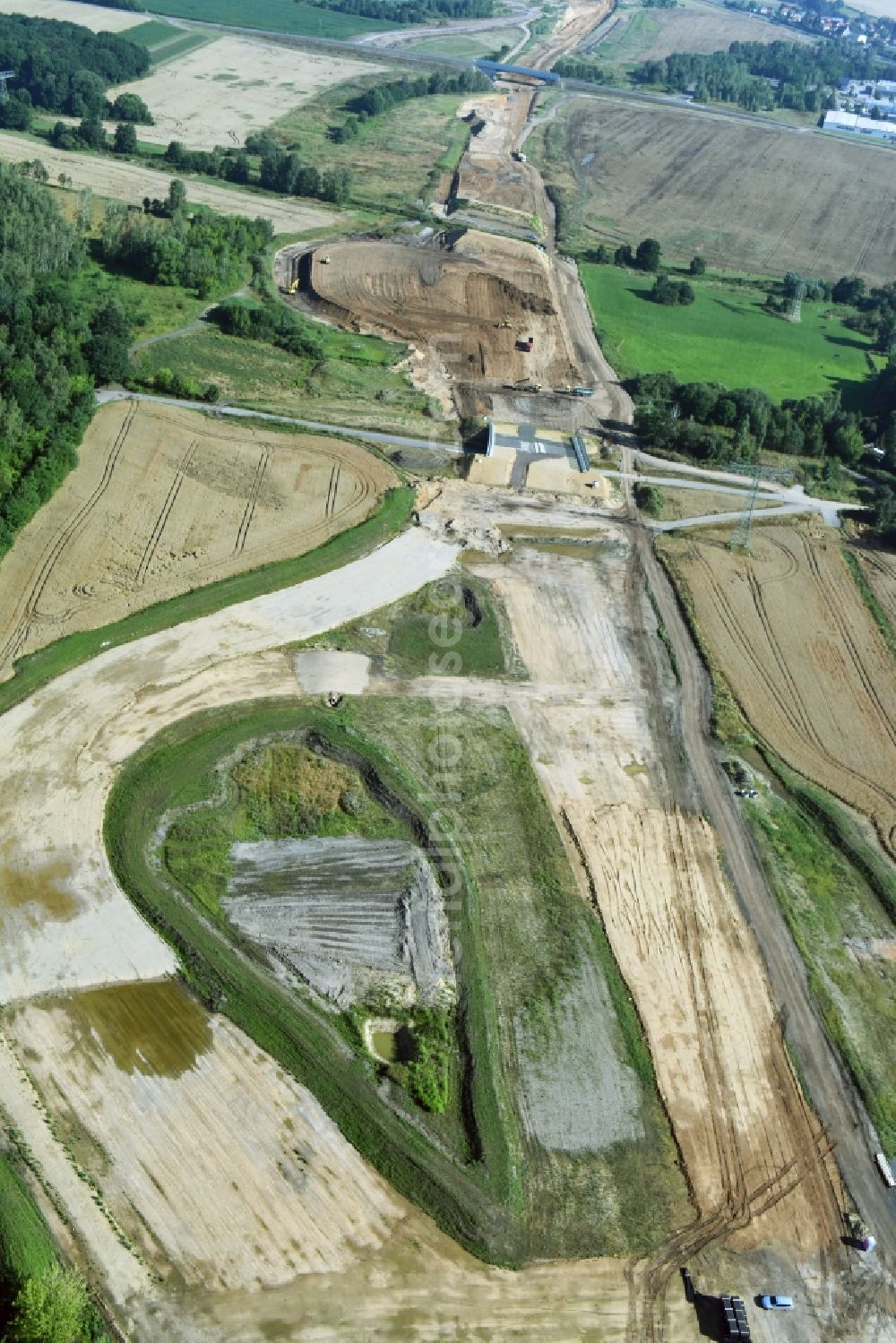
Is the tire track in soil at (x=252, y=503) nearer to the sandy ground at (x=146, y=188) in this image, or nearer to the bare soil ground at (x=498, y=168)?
the sandy ground at (x=146, y=188)

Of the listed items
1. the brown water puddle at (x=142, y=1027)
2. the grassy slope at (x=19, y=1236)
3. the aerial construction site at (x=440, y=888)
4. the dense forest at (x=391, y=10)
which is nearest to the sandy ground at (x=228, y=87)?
the dense forest at (x=391, y=10)

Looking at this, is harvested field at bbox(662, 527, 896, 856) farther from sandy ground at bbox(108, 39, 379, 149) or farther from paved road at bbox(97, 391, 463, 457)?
sandy ground at bbox(108, 39, 379, 149)

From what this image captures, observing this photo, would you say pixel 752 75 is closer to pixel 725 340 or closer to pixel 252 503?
pixel 725 340

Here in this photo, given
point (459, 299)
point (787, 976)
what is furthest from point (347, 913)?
point (459, 299)

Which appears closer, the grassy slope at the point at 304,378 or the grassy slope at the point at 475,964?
the grassy slope at the point at 475,964

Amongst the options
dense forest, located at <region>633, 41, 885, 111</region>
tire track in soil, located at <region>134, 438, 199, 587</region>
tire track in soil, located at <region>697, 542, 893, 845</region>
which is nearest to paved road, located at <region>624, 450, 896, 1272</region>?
tire track in soil, located at <region>697, 542, 893, 845</region>

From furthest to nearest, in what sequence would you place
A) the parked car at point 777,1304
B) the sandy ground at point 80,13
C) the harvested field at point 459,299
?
the sandy ground at point 80,13 → the harvested field at point 459,299 → the parked car at point 777,1304

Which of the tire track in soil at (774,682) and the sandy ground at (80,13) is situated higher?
the sandy ground at (80,13)
